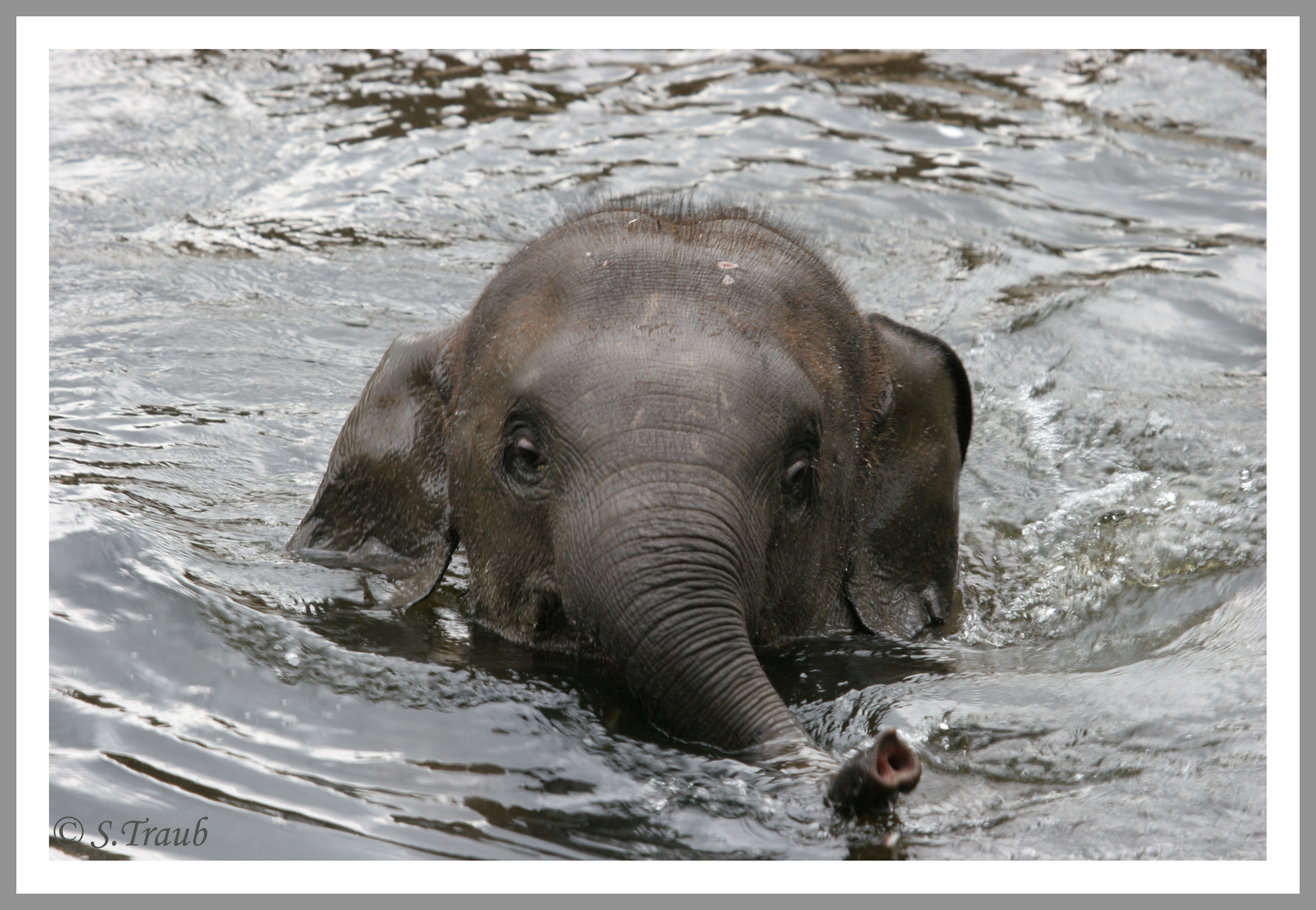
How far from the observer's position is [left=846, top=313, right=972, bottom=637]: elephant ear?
6793 millimetres

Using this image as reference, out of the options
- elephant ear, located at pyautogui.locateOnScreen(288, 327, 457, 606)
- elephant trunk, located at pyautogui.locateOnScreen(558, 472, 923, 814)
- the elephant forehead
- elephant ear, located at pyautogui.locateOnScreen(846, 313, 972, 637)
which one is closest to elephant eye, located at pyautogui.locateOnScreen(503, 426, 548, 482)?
the elephant forehead

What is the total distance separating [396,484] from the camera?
6914 millimetres

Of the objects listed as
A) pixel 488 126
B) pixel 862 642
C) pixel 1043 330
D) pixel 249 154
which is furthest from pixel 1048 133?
pixel 862 642

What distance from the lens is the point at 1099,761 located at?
17.9 ft

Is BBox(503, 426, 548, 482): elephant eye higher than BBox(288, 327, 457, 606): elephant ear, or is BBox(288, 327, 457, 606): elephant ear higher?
BBox(503, 426, 548, 482): elephant eye

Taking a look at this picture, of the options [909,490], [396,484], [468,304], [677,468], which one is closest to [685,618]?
[677,468]

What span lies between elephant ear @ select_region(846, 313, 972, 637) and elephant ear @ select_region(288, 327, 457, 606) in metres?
2.17

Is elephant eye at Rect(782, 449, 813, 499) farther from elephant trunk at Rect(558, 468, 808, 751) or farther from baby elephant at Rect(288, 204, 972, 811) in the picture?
elephant trunk at Rect(558, 468, 808, 751)

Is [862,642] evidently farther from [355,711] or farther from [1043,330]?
[1043,330]

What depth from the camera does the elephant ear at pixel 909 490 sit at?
6793mm

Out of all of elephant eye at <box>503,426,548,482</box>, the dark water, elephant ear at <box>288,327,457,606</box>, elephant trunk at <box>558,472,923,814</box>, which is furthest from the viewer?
elephant ear at <box>288,327,457,606</box>

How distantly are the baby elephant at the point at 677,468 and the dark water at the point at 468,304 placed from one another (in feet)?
0.92

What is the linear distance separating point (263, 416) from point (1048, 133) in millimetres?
9984

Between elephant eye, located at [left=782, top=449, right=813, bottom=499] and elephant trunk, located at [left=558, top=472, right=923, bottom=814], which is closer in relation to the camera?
elephant trunk, located at [left=558, top=472, right=923, bottom=814]
